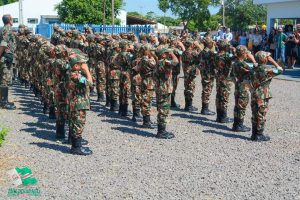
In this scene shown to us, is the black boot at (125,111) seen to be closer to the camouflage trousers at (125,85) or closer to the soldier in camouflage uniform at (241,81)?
the camouflage trousers at (125,85)

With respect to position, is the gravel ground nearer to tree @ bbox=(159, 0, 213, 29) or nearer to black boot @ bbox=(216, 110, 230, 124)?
black boot @ bbox=(216, 110, 230, 124)

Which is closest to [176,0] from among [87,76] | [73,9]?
[73,9]

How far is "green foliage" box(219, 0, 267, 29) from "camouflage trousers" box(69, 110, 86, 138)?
55625 mm

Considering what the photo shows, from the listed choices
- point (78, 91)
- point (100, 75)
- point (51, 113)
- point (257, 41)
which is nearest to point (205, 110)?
point (100, 75)

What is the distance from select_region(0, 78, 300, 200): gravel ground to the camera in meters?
6.00

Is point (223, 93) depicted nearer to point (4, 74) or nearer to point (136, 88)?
point (136, 88)

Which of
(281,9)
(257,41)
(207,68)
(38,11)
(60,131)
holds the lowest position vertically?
(60,131)

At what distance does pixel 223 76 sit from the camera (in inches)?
392

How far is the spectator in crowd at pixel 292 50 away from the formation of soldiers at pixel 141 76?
9167 mm

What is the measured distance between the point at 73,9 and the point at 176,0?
1956 cm

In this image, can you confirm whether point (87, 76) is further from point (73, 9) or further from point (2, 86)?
point (73, 9)

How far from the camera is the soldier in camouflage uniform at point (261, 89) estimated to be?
835 cm

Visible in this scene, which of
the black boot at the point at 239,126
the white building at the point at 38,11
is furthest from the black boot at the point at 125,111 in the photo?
the white building at the point at 38,11

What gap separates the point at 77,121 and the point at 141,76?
240 centimetres
